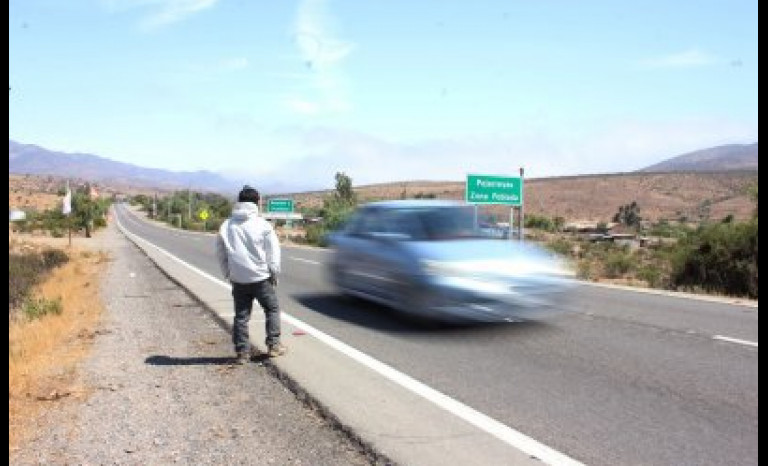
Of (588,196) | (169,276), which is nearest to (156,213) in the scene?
(588,196)

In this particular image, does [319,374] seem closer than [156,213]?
Yes

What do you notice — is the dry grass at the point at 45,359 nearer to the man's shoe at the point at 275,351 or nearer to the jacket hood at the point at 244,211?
the man's shoe at the point at 275,351

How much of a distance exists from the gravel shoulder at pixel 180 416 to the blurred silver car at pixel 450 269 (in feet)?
8.26

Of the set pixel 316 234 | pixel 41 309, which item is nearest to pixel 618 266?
pixel 41 309

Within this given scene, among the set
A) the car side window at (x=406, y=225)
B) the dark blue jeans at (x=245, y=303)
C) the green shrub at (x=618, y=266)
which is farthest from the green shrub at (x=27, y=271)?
the green shrub at (x=618, y=266)

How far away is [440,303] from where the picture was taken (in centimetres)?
998

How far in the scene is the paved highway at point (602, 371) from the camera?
550cm

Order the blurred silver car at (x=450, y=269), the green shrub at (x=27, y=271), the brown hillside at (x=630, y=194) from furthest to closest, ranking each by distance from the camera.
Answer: the brown hillside at (x=630, y=194) < the green shrub at (x=27, y=271) < the blurred silver car at (x=450, y=269)

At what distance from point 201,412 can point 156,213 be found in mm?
142699

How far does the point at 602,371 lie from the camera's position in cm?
777

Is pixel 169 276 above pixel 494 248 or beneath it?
beneath

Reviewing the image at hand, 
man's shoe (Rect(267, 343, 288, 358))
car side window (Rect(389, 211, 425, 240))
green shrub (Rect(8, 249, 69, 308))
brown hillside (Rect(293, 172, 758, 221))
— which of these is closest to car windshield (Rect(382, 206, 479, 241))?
car side window (Rect(389, 211, 425, 240))

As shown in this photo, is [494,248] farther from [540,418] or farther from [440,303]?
[540,418]

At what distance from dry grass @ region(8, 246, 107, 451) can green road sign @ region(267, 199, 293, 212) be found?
32.6 meters
